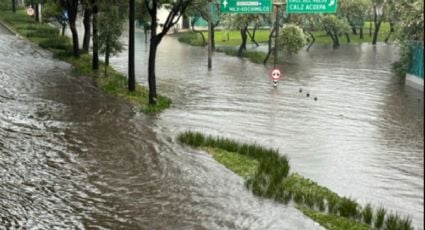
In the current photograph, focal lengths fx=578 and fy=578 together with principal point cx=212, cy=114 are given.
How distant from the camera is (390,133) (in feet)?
62.4

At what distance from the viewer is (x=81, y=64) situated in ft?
101

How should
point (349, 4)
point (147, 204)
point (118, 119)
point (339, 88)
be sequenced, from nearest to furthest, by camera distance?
point (147, 204), point (118, 119), point (339, 88), point (349, 4)

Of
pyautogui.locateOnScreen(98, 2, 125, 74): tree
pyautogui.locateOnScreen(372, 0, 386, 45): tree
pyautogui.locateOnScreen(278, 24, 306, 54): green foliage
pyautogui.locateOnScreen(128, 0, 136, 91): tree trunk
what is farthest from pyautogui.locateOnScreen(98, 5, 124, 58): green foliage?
pyautogui.locateOnScreen(372, 0, 386, 45): tree

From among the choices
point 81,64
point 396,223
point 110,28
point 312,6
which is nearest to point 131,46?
point 110,28

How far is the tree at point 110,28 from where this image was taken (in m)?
25.0

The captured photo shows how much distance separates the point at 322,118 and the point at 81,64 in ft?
48.6

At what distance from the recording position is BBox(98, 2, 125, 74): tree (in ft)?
82.2

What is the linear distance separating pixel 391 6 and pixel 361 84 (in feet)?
14.7

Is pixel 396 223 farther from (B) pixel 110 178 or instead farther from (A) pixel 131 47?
(A) pixel 131 47

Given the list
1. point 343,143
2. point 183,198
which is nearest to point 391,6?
point 343,143

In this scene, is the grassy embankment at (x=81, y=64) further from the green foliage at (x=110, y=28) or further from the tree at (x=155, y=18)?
the green foliage at (x=110, y=28)

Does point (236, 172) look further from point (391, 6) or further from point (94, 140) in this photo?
point (391, 6)

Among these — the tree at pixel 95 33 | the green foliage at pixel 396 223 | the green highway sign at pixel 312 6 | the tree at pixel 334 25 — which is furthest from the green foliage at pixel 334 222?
the tree at pixel 334 25

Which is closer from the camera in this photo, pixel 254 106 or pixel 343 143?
pixel 343 143
